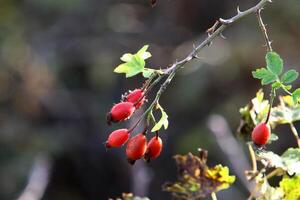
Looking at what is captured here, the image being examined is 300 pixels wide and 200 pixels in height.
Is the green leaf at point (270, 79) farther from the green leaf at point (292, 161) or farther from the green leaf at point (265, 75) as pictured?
the green leaf at point (292, 161)

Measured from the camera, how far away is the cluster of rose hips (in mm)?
1271

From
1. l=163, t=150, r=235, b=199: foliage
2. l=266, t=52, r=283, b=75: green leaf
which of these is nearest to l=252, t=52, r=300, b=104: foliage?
l=266, t=52, r=283, b=75: green leaf

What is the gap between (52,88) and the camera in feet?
15.4

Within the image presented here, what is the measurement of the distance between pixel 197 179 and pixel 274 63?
355 millimetres

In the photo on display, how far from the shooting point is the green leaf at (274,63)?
4.16ft

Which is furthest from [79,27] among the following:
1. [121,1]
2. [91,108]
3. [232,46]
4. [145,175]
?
[145,175]

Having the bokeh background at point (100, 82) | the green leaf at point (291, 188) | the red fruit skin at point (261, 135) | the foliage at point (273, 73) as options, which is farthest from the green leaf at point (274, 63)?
the bokeh background at point (100, 82)

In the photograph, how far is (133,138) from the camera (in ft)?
4.23

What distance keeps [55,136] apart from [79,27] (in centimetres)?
90

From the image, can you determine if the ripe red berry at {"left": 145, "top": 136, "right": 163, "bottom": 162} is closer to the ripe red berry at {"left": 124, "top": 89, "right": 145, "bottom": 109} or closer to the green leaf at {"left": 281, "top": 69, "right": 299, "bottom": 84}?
the ripe red berry at {"left": 124, "top": 89, "right": 145, "bottom": 109}

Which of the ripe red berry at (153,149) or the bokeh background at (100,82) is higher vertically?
the bokeh background at (100,82)

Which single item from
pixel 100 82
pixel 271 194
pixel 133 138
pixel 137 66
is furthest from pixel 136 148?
pixel 100 82

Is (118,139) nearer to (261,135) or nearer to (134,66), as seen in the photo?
(134,66)

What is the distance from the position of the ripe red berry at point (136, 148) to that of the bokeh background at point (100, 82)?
276 centimetres
